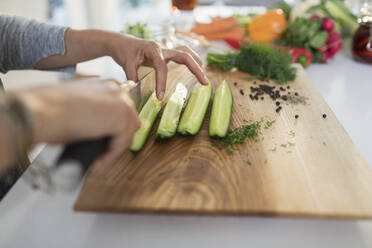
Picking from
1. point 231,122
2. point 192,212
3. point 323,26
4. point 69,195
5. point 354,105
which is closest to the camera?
point 192,212

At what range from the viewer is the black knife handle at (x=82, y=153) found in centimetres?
66

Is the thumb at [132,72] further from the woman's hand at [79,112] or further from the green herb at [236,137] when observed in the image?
the woman's hand at [79,112]

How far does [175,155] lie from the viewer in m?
1.07

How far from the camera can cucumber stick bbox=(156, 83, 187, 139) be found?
1.15 m

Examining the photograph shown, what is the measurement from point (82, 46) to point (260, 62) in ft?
3.36

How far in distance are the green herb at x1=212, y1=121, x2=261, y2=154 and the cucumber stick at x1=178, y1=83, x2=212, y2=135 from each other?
112 mm

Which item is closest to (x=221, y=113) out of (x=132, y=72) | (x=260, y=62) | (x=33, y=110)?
(x=132, y=72)

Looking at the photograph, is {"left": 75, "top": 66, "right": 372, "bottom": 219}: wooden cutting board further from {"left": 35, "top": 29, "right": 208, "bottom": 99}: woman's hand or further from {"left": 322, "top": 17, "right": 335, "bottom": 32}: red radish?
{"left": 322, "top": 17, "right": 335, "bottom": 32}: red radish

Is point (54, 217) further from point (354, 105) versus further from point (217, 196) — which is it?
point (354, 105)

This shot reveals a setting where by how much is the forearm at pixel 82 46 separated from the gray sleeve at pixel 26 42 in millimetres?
30

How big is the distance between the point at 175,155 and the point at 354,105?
3.67 feet

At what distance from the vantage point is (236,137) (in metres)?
1.17

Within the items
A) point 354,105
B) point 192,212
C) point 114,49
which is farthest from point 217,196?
point 354,105

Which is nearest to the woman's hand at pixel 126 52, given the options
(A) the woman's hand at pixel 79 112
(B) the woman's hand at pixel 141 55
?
(B) the woman's hand at pixel 141 55
